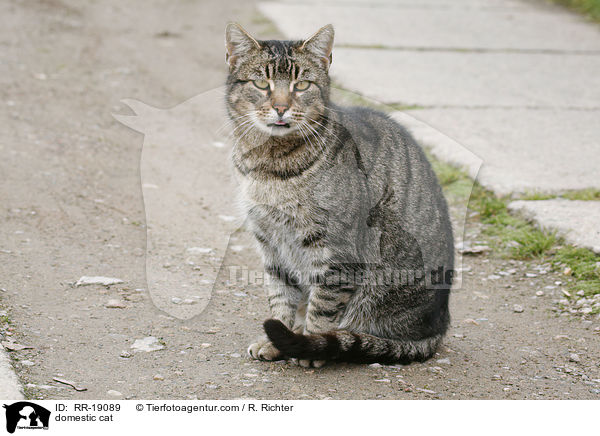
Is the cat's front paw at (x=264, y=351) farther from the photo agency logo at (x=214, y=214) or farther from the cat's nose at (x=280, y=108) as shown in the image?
the cat's nose at (x=280, y=108)

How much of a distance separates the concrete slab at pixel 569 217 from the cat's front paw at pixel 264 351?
192cm

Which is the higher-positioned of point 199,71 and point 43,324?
point 199,71

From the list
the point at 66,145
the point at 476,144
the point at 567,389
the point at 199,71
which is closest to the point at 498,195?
the point at 476,144

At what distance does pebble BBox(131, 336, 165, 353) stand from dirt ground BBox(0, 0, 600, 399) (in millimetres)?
33

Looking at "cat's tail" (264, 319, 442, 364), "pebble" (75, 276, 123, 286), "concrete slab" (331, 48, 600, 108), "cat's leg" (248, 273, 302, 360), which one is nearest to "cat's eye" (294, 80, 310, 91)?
"cat's leg" (248, 273, 302, 360)

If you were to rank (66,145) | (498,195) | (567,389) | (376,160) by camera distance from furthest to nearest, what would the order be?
1. (66,145)
2. (498,195)
3. (376,160)
4. (567,389)

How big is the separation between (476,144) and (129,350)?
129 inches

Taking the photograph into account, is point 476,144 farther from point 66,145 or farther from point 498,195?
point 66,145

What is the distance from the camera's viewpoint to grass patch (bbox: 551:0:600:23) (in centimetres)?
948

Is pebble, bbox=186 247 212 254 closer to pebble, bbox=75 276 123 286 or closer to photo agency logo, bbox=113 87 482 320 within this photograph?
photo agency logo, bbox=113 87 482 320

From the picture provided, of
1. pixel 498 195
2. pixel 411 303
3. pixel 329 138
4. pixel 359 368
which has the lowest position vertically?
pixel 359 368

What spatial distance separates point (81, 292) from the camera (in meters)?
3.75

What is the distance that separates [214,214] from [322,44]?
1.74 metres
